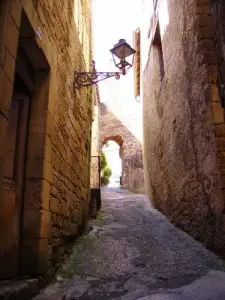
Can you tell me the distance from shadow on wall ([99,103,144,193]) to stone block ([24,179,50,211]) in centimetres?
944

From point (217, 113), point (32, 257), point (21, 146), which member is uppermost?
point (217, 113)

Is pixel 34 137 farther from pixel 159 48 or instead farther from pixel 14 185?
pixel 159 48

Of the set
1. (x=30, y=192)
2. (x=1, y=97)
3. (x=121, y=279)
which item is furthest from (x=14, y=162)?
(x=121, y=279)

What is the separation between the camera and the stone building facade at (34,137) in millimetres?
2012

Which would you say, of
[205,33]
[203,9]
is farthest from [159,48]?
[205,33]

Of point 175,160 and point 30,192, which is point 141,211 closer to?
point 175,160

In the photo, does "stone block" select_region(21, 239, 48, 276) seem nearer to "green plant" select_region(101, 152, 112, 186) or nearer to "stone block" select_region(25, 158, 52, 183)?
"stone block" select_region(25, 158, 52, 183)

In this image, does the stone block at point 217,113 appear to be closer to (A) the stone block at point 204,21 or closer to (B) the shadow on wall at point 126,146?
(A) the stone block at point 204,21

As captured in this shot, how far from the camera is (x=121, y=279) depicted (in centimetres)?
289

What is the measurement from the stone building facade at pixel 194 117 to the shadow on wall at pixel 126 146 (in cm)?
672

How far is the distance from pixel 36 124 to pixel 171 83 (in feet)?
10.8

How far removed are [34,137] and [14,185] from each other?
0.52m

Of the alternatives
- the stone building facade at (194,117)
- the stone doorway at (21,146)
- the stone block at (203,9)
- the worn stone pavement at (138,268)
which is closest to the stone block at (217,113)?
the stone building facade at (194,117)

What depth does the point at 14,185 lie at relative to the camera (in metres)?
2.56
